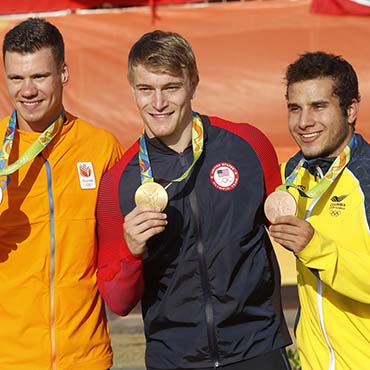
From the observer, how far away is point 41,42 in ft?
13.9

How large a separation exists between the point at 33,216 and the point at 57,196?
14cm

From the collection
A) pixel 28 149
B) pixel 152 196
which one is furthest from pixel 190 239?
pixel 28 149

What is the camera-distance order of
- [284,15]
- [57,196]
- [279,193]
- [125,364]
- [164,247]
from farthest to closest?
[284,15], [125,364], [57,196], [164,247], [279,193]

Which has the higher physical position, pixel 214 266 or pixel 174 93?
pixel 174 93

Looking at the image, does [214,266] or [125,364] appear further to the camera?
[125,364]

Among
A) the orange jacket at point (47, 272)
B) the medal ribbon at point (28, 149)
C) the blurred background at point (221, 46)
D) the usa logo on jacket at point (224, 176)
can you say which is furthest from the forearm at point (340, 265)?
the blurred background at point (221, 46)

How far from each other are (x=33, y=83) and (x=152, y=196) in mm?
859

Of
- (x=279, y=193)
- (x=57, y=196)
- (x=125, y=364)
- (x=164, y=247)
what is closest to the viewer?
(x=279, y=193)

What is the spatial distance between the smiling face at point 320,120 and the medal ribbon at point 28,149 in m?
1.11

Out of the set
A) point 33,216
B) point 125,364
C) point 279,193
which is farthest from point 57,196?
point 125,364

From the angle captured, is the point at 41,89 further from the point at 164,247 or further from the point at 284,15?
the point at 284,15

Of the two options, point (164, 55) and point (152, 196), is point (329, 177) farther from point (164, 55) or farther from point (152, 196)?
point (164, 55)

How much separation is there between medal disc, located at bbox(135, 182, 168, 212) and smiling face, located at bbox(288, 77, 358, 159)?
2.08 ft

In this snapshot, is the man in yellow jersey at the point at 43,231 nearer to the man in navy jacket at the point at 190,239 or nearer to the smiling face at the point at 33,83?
the smiling face at the point at 33,83
